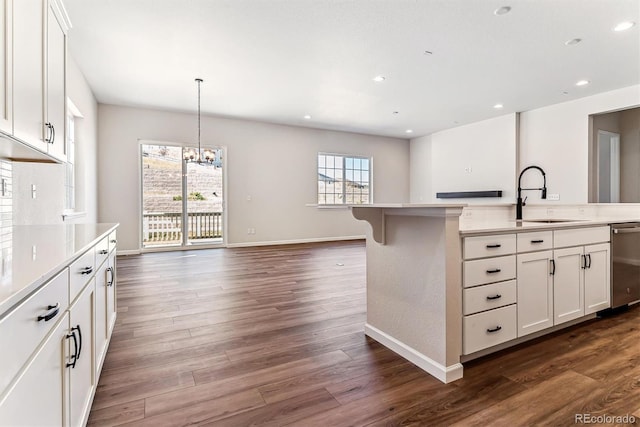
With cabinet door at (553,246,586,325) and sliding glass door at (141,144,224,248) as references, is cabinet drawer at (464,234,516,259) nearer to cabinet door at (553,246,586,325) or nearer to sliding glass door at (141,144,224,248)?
cabinet door at (553,246,586,325)

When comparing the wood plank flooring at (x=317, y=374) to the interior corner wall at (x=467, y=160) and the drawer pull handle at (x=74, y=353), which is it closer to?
the drawer pull handle at (x=74, y=353)

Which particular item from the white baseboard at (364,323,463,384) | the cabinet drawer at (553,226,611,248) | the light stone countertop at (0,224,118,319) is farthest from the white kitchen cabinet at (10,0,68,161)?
the cabinet drawer at (553,226,611,248)

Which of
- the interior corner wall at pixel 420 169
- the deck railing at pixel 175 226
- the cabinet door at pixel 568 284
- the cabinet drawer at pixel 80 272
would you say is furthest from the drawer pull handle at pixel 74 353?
the interior corner wall at pixel 420 169

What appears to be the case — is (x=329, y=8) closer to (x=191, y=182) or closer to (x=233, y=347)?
(x=233, y=347)

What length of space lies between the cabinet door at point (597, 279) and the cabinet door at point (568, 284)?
0.30 ft

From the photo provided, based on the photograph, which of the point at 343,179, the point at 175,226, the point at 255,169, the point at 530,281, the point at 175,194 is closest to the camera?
the point at 530,281

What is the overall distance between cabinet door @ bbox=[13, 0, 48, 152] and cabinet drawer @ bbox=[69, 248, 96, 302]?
0.66 m

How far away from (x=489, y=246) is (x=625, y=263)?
2.09 meters

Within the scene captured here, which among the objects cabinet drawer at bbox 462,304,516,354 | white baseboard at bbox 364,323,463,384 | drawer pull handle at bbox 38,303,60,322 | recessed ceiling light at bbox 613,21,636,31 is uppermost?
recessed ceiling light at bbox 613,21,636,31

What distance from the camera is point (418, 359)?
2.00 meters

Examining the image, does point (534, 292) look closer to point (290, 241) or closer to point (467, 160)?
point (290, 241)

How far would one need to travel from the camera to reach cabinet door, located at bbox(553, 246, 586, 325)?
7.97 ft

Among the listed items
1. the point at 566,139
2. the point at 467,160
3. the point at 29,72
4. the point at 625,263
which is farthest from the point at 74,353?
the point at 467,160

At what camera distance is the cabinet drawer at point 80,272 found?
1.21m
